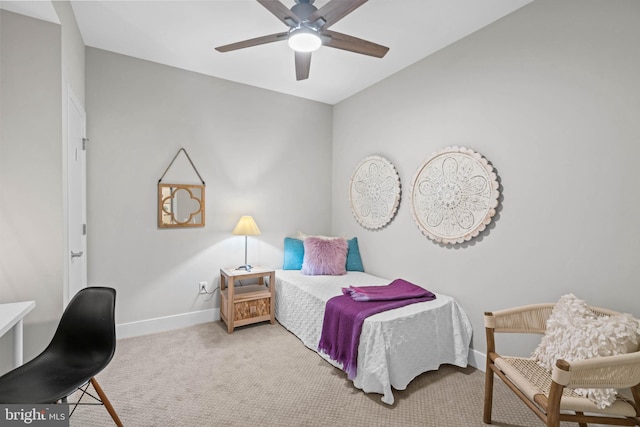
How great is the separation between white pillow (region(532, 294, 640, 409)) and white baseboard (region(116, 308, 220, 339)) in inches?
116

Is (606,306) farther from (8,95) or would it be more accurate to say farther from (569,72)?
(8,95)

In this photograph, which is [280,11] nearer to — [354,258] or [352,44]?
[352,44]

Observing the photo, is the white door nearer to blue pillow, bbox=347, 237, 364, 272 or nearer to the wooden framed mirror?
the wooden framed mirror

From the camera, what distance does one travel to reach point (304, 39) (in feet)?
6.24

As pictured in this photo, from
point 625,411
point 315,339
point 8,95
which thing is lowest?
point 315,339

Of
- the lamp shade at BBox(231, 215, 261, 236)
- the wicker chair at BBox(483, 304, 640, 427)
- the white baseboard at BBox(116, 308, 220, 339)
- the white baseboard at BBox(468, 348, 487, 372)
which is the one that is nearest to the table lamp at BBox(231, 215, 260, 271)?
the lamp shade at BBox(231, 215, 261, 236)

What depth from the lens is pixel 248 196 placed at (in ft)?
11.4

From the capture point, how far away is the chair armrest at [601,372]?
127 cm

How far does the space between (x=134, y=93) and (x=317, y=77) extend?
1.82 meters

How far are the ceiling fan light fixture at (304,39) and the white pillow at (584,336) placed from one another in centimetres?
220

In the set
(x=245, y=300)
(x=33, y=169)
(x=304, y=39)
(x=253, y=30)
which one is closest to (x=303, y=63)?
(x=304, y=39)

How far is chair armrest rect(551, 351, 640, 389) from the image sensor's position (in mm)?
1270

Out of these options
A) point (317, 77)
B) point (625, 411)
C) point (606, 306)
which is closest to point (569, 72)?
point (606, 306)

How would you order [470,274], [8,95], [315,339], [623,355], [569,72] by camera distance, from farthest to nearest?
[315,339] < [470,274] < [569,72] < [8,95] < [623,355]
